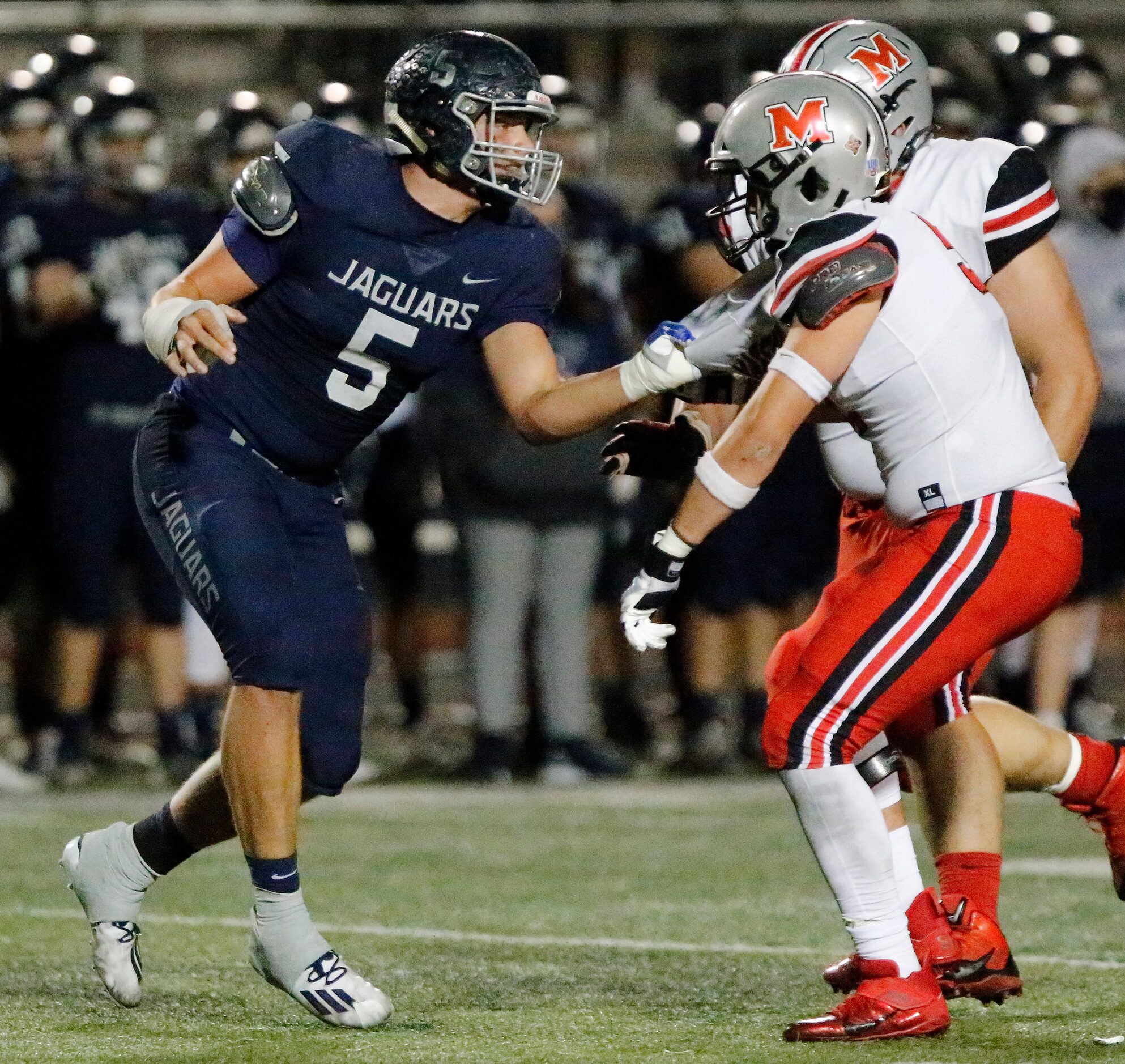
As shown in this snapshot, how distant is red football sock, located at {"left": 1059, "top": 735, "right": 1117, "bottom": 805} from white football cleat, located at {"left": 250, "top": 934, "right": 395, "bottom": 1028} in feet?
4.61

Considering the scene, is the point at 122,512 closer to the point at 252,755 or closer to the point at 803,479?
the point at 803,479

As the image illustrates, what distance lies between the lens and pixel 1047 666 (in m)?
7.29

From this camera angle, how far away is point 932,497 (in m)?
3.62

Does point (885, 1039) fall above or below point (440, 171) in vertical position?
below

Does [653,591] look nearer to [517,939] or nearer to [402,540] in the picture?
[517,939]

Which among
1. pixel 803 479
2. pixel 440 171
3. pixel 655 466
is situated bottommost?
pixel 803 479

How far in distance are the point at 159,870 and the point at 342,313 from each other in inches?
42.9

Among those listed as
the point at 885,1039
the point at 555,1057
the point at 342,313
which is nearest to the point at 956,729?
the point at 885,1039

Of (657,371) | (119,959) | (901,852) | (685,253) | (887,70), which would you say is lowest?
(119,959)

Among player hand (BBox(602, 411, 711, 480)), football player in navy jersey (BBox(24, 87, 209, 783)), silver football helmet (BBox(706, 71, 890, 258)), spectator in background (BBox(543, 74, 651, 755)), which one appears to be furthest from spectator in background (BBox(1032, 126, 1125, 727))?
silver football helmet (BBox(706, 71, 890, 258))

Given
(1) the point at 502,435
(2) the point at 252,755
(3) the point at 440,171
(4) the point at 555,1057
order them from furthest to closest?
(1) the point at 502,435
(3) the point at 440,171
(2) the point at 252,755
(4) the point at 555,1057

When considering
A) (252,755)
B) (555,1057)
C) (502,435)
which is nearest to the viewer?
(555,1057)

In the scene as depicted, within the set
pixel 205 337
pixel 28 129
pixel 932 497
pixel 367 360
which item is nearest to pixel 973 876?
pixel 932 497

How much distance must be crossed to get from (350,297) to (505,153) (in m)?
0.39
